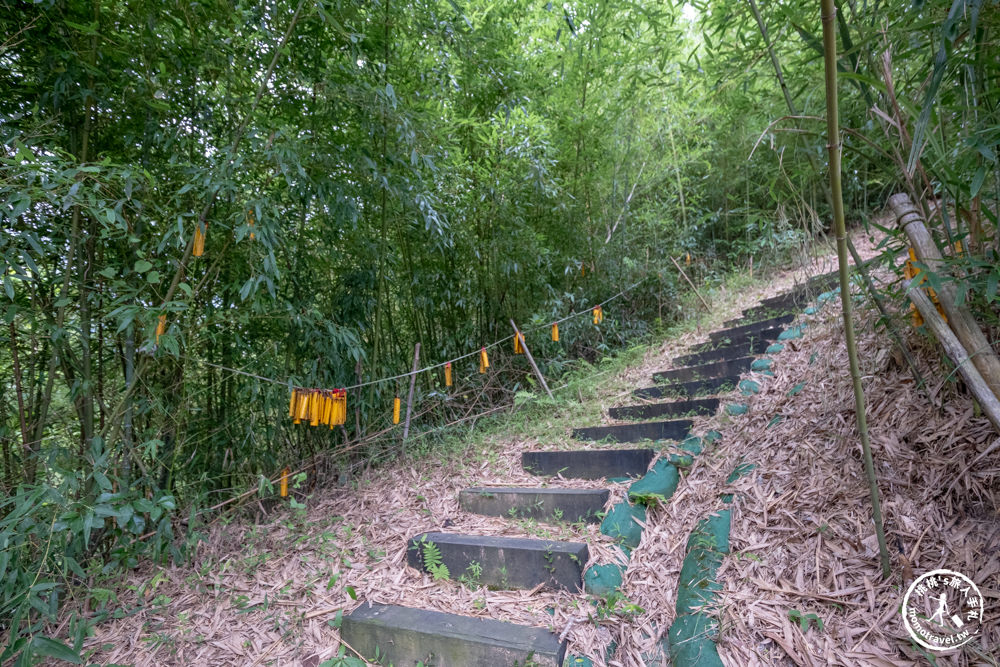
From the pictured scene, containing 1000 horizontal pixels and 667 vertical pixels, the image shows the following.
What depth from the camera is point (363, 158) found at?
2520mm

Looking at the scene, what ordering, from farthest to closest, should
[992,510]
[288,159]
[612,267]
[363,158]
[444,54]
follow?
[612,267] < [444,54] < [363,158] < [288,159] < [992,510]

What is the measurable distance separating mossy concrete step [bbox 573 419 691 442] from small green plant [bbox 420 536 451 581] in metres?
1.28

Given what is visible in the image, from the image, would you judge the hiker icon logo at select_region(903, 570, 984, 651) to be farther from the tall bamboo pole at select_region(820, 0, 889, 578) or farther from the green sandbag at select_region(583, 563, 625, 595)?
the green sandbag at select_region(583, 563, 625, 595)

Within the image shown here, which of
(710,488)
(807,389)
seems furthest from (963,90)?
(710,488)

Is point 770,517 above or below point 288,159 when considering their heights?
below

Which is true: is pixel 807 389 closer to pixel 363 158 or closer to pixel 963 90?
pixel 963 90

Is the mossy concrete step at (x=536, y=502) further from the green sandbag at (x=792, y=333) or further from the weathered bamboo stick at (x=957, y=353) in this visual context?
the green sandbag at (x=792, y=333)

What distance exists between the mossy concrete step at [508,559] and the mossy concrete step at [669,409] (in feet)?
4.10

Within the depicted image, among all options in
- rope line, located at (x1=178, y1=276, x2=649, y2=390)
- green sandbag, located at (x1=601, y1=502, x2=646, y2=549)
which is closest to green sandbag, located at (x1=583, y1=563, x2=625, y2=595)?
green sandbag, located at (x1=601, y1=502, x2=646, y2=549)

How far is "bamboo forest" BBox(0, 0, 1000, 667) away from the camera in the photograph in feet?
4.32

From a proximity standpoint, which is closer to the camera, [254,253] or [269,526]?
[254,253]

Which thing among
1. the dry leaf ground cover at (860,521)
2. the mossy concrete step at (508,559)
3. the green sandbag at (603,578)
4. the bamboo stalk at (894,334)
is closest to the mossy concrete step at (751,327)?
the dry leaf ground cover at (860,521)

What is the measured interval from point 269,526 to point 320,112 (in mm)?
2220

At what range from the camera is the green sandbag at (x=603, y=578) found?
176 cm
